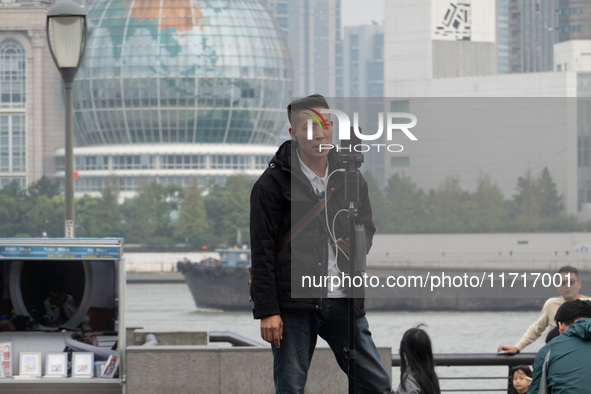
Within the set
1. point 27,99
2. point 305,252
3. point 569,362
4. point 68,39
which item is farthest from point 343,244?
point 27,99

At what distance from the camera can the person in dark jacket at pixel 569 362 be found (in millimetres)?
6039

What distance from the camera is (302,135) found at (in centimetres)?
656

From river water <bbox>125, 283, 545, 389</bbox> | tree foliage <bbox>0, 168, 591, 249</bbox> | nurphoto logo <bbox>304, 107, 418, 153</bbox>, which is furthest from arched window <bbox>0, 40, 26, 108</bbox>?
nurphoto logo <bbox>304, 107, 418, 153</bbox>

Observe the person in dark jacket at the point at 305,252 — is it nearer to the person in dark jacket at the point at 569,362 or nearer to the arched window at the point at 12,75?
the person in dark jacket at the point at 569,362

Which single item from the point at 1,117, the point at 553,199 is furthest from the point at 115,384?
the point at 1,117

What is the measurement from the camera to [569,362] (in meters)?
6.08

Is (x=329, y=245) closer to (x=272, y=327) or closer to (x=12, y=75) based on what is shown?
(x=272, y=327)

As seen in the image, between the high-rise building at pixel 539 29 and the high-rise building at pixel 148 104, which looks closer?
the high-rise building at pixel 148 104

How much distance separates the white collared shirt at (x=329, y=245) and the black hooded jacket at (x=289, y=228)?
0.08 ft

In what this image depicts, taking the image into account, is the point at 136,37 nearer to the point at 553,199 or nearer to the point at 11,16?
the point at 11,16

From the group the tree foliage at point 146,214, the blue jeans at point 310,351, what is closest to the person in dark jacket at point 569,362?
the blue jeans at point 310,351

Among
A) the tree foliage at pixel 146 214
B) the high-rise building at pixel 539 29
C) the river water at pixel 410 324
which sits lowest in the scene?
the river water at pixel 410 324

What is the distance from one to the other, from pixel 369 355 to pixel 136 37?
12608cm

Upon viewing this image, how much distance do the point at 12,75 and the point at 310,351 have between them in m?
121
